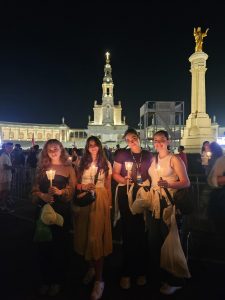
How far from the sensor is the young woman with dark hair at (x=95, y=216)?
14.8 feet

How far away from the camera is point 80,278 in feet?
16.6

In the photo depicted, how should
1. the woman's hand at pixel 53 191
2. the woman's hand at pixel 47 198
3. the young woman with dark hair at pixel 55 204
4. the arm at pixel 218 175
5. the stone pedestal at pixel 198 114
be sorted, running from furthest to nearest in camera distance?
the stone pedestal at pixel 198 114, the arm at pixel 218 175, the young woman with dark hair at pixel 55 204, the woman's hand at pixel 47 198, the woman's hand at pixel 53 191

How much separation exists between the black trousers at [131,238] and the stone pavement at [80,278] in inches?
13.3

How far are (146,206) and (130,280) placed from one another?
1.32 m

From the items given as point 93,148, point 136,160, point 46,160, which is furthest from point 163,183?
point 46,160

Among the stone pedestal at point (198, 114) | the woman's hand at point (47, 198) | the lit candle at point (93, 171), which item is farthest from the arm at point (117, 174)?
the stone pedestal at point (198, 114)

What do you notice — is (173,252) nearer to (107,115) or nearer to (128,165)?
(128,165)

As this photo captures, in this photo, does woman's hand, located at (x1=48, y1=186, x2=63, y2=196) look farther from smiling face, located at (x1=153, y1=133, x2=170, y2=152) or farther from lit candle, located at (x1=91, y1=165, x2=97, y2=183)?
smiling face, located at (x1=153, y1=133, x2=170, y2=152)

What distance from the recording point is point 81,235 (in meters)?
4.65

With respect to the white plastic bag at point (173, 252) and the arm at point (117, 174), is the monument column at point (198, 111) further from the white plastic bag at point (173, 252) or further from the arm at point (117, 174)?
the white plastic bag at point (173, 252)

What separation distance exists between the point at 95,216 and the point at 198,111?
26.4 m

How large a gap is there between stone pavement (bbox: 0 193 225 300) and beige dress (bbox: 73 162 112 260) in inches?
24.5

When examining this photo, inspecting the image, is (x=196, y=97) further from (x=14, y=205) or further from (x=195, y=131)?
(x=14, y=205)

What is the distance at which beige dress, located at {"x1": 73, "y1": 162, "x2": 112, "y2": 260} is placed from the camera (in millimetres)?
4523
